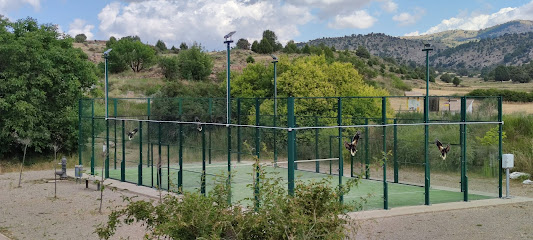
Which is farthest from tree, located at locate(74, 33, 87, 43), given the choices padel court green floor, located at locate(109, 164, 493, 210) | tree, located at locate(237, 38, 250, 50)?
padel court green floor, located at locate(109, 164, 493, 210)

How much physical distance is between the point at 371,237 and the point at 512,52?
103 meters

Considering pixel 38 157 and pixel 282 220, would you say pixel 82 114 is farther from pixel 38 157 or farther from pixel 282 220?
pixel 282 220

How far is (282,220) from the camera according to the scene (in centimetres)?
698

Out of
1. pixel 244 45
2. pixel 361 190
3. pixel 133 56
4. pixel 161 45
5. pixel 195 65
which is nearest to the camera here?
pixel 361 190

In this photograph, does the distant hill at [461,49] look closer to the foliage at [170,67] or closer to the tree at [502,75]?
the tree at [502,75]

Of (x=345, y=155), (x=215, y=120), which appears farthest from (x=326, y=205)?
(x=215, y=120)

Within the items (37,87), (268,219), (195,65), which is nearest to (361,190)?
(268,219)

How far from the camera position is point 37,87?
86.9ft

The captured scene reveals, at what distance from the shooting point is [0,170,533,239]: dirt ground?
1198 cm

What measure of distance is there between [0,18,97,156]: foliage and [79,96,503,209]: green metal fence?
3.13 m

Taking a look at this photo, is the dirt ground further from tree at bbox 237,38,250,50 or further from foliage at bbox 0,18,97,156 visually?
tree at bbox 237,38,250,50

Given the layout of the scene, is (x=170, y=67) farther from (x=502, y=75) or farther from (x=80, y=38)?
(x=502, y=75)

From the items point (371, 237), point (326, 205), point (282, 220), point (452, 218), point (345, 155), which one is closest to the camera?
point (282, 220)

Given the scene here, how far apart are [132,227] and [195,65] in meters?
44.6
